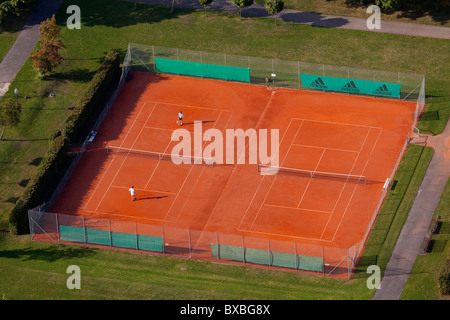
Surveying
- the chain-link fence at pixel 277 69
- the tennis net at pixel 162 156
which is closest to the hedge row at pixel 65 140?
the chain-link fence at pixel 277 69

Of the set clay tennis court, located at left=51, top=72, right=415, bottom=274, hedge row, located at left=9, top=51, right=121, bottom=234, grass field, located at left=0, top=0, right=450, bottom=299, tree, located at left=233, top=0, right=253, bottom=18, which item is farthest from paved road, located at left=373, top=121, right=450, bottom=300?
hedge row, located at left=9, top=51, right=121, bottom=234

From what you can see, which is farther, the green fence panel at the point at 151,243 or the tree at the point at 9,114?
the tree at the point at 9,114

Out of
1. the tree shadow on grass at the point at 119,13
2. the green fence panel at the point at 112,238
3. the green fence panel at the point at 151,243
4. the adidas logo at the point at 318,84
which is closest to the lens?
the green fence panel at the point at 151,243

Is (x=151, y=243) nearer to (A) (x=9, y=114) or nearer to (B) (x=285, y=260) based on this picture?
(B) (x=285, y=260)

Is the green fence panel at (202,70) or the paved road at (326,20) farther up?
the paved road at (326,20)

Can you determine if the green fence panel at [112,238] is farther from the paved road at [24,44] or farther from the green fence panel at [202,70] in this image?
the green fence panel at [202,70]

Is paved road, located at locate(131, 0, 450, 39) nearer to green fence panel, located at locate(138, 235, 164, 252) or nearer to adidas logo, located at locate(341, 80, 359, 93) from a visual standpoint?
adidas logo, located at locate(341, 80, 359, 93)

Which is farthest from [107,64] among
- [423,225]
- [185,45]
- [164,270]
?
[423,225]

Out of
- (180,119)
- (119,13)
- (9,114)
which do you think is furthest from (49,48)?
(180,119)
